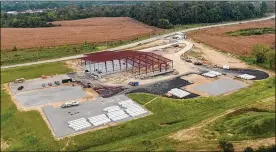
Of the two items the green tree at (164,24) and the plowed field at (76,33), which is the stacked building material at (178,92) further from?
the green tree at (164,24)

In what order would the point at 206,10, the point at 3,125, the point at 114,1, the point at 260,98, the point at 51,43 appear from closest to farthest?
the point at 3,125 < the point at 260,98 < the point at 51,43 < the point at 206,10 < the point at 114,1

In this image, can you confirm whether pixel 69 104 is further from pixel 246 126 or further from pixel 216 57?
pixel 216 57

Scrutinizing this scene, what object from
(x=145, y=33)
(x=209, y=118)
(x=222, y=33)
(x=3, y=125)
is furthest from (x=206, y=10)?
(x=3, y=125)

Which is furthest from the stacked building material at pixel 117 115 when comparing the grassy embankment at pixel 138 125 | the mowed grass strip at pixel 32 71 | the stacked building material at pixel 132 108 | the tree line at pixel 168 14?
the tree line at pixel 168 14

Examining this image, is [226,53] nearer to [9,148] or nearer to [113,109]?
[113,109]

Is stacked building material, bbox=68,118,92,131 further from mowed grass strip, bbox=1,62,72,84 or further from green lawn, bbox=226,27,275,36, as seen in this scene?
green lawn, bbox=226,27,275,36

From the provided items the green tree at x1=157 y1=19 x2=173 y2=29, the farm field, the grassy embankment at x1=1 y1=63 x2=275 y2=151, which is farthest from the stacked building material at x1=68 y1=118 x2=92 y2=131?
the green tree at x1=157 y1=19 x2=173 y2=29
